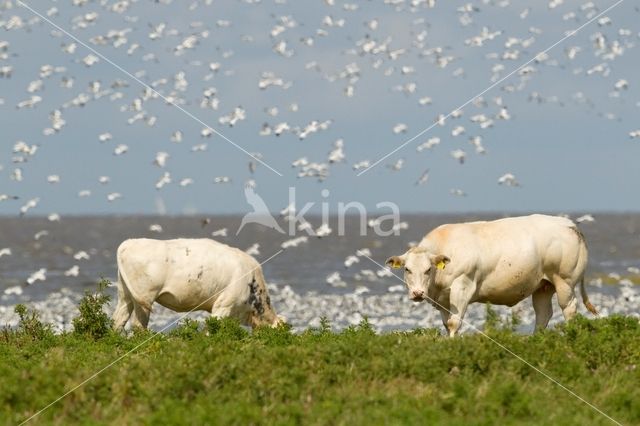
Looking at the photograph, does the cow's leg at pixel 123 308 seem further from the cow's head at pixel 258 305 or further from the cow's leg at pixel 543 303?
the cow's leg at pixel 543 303

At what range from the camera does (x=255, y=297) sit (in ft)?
66.6

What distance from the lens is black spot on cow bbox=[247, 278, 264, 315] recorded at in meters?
20.2

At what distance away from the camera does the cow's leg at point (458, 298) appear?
18203 mm

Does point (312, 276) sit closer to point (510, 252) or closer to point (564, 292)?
point (564, 292)

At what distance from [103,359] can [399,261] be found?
18.3 feet

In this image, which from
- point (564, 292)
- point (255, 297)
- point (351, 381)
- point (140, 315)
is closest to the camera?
point (351, 381)

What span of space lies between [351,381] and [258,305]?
23.7 feet

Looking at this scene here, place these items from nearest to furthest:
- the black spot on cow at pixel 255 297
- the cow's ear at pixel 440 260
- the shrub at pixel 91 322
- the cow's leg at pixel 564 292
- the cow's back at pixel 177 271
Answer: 1. the cow's ear at pixel 440 260
2. the shrub at pixel 91 322
3. the cow's leg at pixel 564 292
4. the cow's back at pixel 177 271
5. the black spot on cow at pixel 255 297

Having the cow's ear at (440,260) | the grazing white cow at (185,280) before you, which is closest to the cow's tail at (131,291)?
the grazing white cow at (185,280)

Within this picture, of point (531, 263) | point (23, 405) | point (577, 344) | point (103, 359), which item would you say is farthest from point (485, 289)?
point (23, 405)

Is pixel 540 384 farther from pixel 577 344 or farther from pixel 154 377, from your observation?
pixel 154 377

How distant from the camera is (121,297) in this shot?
19984 millimetres

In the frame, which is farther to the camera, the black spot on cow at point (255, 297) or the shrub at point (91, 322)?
the black spot on cow at point (255, 297)

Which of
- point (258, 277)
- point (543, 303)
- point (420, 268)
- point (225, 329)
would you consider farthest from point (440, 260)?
point (258, 277)
